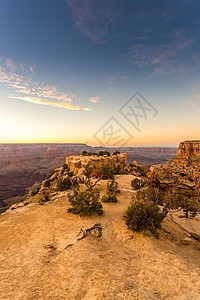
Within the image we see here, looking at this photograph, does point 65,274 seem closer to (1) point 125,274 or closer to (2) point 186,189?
(1) point 125,274

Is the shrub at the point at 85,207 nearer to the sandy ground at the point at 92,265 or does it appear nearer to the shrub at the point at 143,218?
the sandy ground at the point at 92,265

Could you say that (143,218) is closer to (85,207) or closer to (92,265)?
(92,265)

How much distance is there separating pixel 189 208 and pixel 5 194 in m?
106

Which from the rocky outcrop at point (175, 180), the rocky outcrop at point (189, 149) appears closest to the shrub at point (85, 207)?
the rocky outcrop at point (175, 180)

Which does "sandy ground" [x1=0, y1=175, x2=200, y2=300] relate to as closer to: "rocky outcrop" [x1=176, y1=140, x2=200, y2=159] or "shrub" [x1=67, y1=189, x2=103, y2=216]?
"shrub" [x1=67, y1=189, x2=103, y2=216]

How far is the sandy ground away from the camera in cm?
487

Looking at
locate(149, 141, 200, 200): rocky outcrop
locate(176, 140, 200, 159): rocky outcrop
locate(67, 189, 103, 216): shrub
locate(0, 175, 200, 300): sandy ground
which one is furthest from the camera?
locate(176, 140, 200, 159): rocky outcrop

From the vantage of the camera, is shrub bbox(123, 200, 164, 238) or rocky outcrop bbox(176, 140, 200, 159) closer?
shrub bbox(123, 200, 164, 238)

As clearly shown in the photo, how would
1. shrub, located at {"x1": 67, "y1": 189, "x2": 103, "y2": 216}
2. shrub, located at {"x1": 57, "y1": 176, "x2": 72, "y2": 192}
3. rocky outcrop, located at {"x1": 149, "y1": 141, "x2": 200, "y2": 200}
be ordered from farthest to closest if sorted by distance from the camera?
shrub, located at {"x1": 57, "y1": 176, "x2": 72, "y2": 192} → rocky outcrop, located at {"x1": 149, "y1": 141, "x2": 200, "y2": 200} → shrub, located at {"x1": 67, "y1": 189, "x2": 103, "y2": 216}

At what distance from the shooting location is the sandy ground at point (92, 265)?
4.87 m

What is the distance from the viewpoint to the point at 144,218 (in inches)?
412

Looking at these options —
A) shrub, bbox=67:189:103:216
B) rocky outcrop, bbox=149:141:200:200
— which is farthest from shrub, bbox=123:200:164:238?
rocky outcrop, bbox=149:141:200:200

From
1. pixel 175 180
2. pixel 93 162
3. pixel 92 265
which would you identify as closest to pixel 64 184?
pixel 93 162

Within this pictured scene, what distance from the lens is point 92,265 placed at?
6.41 metres
